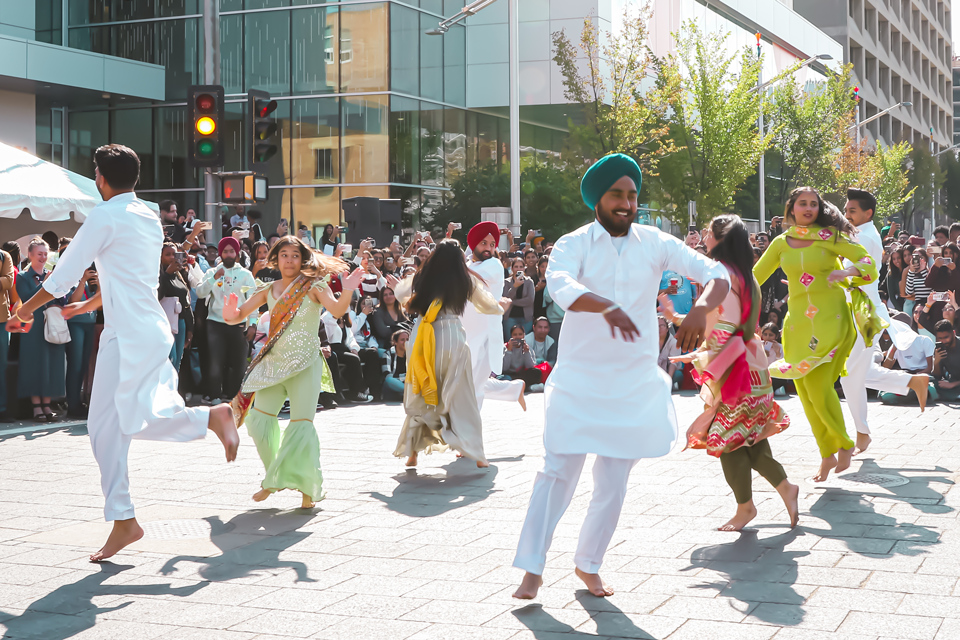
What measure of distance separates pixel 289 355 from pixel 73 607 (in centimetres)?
260

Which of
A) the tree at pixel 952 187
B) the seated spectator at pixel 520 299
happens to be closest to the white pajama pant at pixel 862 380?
the seated spectator at pixel 520 299

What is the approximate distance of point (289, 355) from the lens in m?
7.19

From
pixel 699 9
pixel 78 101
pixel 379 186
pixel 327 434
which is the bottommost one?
pixel 327 434

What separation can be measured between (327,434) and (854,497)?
5340mm

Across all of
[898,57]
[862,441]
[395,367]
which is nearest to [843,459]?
[862,441]

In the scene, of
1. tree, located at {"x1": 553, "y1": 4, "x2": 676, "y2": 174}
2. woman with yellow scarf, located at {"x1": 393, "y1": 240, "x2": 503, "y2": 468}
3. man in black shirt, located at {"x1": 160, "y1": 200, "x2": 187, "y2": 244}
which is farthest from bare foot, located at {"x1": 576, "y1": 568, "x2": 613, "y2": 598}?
tree, located at {"x1": 553, "y1": 4, "x2": 676, "y2": 174}

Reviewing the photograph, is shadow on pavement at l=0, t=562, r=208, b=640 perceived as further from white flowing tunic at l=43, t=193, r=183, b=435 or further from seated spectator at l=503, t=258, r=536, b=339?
seated spectator at l=503, t=258, r=536, b=339

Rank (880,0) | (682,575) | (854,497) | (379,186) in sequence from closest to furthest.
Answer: (682,575)
(854,497)
(379,186)
(880,0)

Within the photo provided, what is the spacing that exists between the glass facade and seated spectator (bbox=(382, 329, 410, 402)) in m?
15.3

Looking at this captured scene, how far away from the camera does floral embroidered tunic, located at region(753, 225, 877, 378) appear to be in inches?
288

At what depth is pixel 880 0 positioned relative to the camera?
79.4 m

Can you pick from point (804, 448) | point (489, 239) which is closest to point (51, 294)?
point (489, 239)

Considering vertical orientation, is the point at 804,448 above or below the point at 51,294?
below

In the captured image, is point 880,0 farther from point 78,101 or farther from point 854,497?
point 854,497
